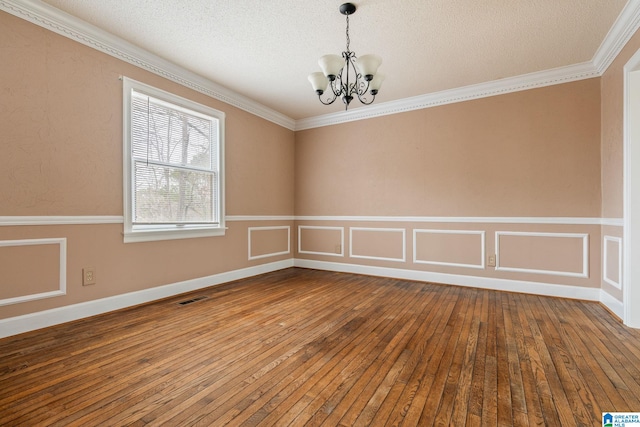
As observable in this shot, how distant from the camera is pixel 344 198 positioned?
17.0 feet

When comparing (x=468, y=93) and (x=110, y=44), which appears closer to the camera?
(x=110, y=44)

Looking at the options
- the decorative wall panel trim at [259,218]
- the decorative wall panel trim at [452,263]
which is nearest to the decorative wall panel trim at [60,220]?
the decorative wall panel trim at [259,218]

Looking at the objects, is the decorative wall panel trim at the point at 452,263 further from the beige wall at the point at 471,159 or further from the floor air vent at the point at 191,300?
the floor air vent at the point at 191,300

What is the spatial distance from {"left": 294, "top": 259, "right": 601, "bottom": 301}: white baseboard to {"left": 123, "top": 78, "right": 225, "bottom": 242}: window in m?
2.19

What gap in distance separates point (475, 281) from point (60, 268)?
15.4 feet

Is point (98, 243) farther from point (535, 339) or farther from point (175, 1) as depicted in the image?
point (535, 339)

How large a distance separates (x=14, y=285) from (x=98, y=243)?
65 centimetres

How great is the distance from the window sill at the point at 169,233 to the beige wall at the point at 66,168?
0.06m

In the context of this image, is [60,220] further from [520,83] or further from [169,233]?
[520,83]

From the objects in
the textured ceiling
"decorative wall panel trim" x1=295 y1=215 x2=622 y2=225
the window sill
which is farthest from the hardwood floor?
the textured ceiling

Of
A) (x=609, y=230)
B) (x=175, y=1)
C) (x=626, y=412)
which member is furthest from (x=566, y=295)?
(x=175, y=1)

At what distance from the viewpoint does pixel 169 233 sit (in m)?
3.52

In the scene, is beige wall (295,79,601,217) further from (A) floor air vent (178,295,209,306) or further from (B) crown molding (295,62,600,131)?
(A) floor air vent (178,295,209,306)

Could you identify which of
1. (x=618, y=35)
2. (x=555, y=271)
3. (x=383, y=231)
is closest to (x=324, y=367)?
(x=383, y=231)
